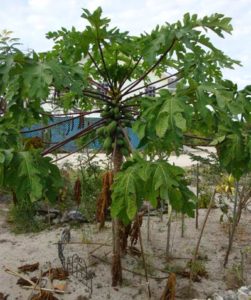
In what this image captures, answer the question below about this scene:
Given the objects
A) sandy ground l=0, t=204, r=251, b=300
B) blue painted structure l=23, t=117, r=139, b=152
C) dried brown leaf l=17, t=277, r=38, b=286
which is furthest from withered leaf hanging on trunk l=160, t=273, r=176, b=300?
dried brown leaf l=17, t=277, r=38, b=286

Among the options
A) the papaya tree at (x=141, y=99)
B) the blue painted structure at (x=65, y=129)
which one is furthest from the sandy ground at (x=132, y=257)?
the blue painted structure at (x=65, y=129)

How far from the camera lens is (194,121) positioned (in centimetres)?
313

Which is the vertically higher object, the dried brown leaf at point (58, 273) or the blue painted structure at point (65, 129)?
the blue painted structure at point (65, 129)

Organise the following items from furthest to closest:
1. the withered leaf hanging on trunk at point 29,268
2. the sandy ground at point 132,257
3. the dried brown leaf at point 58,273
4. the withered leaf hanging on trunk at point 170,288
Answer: the withered leaf hanging on trunk at point 29,268, the dried brown leaf at point 58,273, the sandy ground at point 132,257, the withered leaf hanging on trunk at point 170,288

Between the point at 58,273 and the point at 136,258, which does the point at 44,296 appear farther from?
the point at 136,258

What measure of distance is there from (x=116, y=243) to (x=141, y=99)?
145 centimetres

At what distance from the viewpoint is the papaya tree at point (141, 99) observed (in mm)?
2307

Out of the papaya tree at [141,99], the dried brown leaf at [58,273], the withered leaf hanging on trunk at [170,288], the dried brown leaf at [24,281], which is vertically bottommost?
the dried brown leaf at [24,281]

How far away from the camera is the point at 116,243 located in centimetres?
351

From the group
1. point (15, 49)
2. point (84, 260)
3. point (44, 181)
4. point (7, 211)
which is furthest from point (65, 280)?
point (7, 211)

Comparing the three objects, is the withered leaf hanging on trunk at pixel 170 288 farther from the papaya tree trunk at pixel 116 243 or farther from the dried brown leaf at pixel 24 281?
the dried brown leaf at pixel 24 281

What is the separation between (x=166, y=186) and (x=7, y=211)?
4758mm

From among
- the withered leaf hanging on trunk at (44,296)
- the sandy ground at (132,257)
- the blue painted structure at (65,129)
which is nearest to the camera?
the withered leaf hanging on trunk at (44,296)

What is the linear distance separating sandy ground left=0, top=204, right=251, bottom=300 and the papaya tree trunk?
0.11 metres
